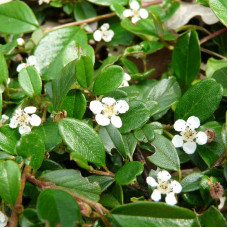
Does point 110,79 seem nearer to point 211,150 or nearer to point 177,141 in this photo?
point 177,141

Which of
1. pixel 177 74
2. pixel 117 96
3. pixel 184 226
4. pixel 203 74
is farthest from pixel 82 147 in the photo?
pixel 203 74

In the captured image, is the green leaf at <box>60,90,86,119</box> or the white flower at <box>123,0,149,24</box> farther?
the white flower at <box>123,0,149,24</box>

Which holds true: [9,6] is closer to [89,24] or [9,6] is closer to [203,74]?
[89,24]

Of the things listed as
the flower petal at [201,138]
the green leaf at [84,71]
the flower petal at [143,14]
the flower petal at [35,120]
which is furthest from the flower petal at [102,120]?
the flower petal at [143,14]

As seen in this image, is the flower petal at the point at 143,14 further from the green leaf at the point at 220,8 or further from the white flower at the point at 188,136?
the white flower at the point at 188,136

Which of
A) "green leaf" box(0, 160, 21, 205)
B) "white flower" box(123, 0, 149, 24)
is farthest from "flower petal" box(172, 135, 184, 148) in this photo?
"white flower" box(123, 0, 149, 24)

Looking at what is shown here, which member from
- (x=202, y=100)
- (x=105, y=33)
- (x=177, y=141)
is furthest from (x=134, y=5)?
(x=177, y=141)

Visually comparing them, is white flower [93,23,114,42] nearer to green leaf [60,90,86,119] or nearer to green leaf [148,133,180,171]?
green leaf [60,90,86,119]
